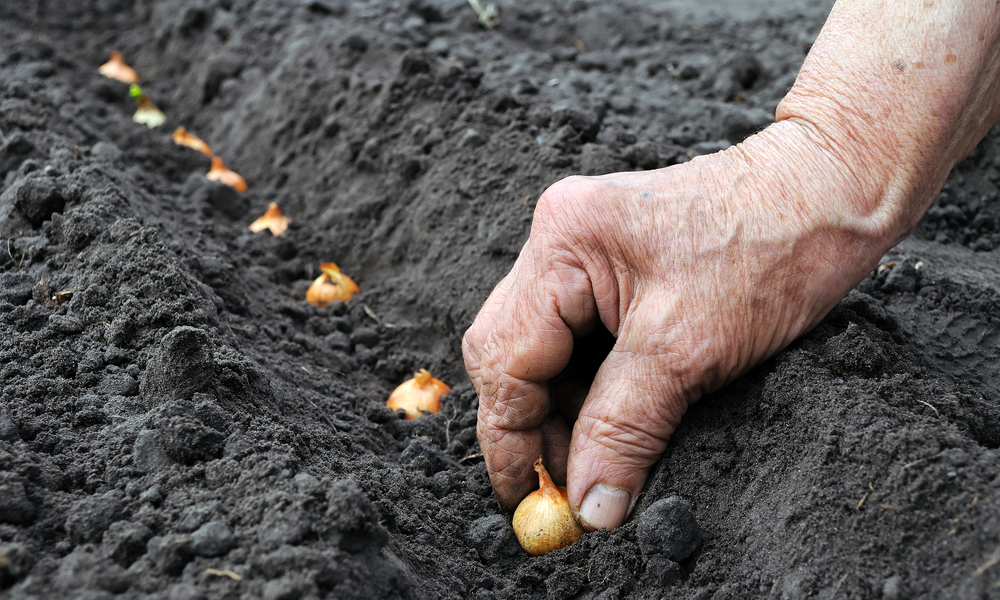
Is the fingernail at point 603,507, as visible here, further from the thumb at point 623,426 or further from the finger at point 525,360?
the finger at point 525,360

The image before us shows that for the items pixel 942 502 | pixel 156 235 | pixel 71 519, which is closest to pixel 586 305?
pixel 942 502

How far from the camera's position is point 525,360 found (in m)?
2.35

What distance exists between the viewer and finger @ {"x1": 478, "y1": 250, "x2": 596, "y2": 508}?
232cm

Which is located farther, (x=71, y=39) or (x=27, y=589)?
(x=71, y=39)

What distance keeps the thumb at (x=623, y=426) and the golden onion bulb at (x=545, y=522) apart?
38 millimetres

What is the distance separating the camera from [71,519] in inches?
71.7

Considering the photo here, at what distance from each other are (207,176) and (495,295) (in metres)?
3.20

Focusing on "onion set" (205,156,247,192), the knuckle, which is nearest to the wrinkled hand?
the knuckle

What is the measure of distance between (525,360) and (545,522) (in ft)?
1.52

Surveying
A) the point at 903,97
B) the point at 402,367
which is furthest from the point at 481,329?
the point at 903,97

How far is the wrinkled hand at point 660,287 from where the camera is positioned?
7.00ft

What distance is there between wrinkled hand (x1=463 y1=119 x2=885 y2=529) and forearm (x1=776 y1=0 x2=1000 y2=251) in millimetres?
58

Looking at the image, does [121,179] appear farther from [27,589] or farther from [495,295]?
[27,589]

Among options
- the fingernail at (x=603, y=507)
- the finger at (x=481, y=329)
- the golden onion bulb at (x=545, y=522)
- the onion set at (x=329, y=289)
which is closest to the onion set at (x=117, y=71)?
the onion set at (x=329, y=289)
